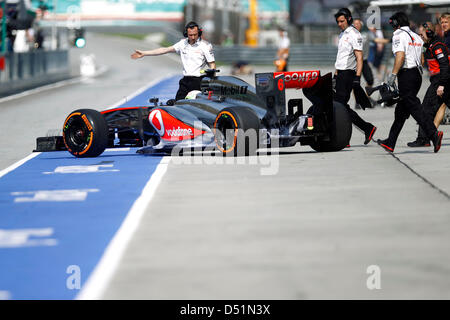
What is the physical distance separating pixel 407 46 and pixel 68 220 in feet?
19.2

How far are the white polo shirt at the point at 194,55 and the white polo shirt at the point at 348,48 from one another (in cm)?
175

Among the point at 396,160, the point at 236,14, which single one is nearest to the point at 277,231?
the point at 396,160

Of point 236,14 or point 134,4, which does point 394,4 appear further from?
point 134,4

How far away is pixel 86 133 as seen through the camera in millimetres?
13547

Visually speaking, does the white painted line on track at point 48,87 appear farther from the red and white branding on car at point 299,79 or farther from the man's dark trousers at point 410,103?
the man's dark trousers at point 410,103

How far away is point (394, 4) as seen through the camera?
79.3ft

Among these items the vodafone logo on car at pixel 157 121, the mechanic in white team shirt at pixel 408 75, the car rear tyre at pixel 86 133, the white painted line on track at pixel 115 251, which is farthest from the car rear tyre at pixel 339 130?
the white painted line on track at pixel 115 251

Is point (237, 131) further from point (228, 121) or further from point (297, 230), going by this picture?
point (297, 230)

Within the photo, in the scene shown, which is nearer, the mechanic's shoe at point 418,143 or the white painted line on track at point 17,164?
the white painted line on track at point 17,164

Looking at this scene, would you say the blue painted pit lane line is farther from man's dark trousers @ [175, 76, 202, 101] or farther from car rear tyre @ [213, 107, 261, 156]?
man's dark trousers @ [175, 76, 202, 101]

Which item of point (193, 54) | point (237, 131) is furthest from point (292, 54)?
point (237, 131)

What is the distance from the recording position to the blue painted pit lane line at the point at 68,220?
658 centimetres

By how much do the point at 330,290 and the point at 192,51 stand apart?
9.21 meters

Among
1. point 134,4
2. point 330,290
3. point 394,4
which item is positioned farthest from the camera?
point 134,4
